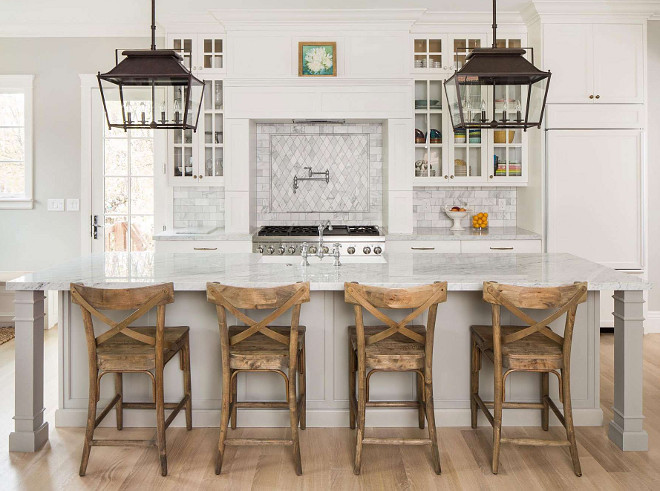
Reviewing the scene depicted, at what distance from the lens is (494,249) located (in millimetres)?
5645

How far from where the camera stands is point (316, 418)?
353 cm

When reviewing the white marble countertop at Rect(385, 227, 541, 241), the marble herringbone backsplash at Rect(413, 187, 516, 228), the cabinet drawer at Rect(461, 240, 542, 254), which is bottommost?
the cabinet drawer at Rect(461, 240, 542, 254)

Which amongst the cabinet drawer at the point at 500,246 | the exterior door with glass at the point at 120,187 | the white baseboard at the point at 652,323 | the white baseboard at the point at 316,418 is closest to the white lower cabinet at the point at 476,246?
the cabinet drawer at the point at 500,246

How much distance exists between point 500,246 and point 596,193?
0.95 m

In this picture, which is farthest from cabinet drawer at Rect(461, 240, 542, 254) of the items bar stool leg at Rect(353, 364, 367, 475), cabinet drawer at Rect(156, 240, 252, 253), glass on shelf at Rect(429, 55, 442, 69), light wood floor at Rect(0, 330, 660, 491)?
bar stool leg at Rect(353, 364, 367, 475)

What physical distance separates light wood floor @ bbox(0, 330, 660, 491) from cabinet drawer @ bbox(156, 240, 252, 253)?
2.22 meters

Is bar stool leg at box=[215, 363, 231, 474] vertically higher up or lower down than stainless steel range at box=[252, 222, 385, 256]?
lower down

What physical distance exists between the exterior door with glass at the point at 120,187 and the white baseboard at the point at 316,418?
9.26ft

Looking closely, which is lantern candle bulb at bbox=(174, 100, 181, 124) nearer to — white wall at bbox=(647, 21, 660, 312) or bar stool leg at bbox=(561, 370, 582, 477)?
bar stool leg at bbox=(561, 370, 582, 477)

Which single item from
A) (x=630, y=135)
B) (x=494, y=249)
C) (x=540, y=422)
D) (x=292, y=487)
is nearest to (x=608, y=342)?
(x=494, y=249)

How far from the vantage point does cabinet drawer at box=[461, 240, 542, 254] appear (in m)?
5.61

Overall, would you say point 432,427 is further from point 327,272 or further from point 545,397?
point 327,272

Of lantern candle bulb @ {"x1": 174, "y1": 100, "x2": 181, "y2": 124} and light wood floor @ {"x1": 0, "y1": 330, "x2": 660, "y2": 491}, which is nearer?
light wood floor @ {"x1": 0, "y1": 330, "x2": 660, "y2": 491}

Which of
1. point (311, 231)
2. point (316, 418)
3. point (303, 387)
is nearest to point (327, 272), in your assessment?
point (303, 387)
